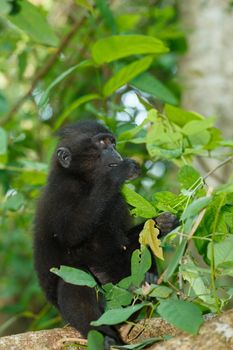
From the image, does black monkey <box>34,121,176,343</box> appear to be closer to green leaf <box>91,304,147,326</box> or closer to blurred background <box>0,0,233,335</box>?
blurred background <box>0,0,233,335</box>

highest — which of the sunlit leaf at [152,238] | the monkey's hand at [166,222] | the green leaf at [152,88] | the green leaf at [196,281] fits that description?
the sunlit leaf at [152,238]

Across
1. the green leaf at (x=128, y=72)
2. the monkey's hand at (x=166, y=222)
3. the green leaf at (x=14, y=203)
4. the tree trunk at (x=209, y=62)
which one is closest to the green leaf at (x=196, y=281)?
the monkey's hand at (x=166, y=222)

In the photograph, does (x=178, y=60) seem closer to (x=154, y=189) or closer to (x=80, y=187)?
(x=154, y=189)

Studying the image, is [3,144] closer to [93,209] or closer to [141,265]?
[93,209]

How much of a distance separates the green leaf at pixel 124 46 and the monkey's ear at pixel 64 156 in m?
0.70

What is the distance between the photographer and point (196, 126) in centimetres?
432

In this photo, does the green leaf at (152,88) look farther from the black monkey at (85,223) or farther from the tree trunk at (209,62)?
the tree trunk at (209,62)

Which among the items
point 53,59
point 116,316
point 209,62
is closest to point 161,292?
point 116,316

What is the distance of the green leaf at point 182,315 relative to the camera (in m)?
2.71

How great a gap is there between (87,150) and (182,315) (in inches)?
96.9

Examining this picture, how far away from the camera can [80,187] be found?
4750 mm

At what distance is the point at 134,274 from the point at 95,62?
213cm

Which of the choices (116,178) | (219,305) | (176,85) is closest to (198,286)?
(219,305)

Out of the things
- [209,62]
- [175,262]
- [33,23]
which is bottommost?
[209,62]
